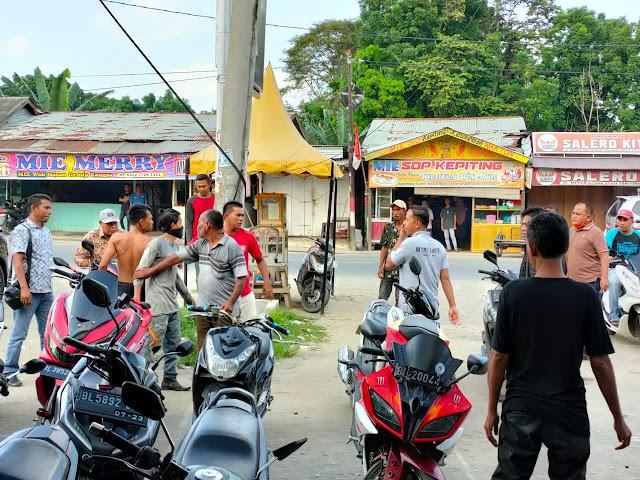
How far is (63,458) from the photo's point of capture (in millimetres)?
2590

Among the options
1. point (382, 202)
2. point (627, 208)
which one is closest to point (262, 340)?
point (627, 208)

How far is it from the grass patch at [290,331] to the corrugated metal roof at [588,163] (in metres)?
15.4

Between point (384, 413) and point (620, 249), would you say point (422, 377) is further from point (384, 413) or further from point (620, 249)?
point (620, 249)

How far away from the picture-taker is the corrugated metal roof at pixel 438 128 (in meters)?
28.4

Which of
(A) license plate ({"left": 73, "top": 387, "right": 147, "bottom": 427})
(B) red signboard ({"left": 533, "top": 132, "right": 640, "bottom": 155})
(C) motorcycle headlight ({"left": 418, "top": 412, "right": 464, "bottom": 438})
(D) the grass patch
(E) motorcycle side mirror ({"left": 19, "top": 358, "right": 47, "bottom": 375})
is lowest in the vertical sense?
(D) the grass patch

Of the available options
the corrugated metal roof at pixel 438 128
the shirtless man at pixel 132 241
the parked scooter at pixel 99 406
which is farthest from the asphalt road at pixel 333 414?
the corrugated metal roof at pixel 438 128

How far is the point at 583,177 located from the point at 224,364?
2220cm

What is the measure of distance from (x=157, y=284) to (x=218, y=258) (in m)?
0.84

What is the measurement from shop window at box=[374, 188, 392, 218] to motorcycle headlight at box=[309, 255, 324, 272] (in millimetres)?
13135

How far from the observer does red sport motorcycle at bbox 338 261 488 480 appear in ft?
12.4

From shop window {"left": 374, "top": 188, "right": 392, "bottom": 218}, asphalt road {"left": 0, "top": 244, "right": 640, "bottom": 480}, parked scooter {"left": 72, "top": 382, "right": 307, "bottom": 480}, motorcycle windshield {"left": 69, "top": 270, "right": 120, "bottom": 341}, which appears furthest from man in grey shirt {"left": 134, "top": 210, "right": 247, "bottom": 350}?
shop window {"left": 374, "top": 188, "right": 392, "bottom": 218}

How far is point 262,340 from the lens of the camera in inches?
205

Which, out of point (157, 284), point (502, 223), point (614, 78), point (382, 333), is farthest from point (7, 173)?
point (614, 78)

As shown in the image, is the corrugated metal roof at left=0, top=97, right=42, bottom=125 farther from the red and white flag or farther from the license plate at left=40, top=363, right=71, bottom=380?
the license plate at left=40, top=363, right=71, bottom=380
